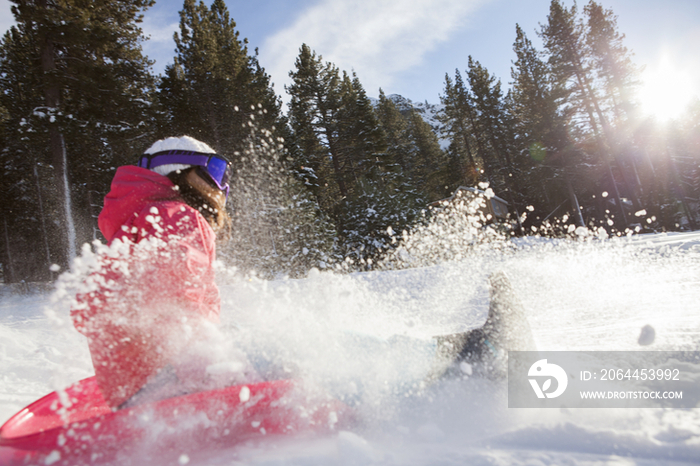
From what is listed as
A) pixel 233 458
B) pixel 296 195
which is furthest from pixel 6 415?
pixel 296 195

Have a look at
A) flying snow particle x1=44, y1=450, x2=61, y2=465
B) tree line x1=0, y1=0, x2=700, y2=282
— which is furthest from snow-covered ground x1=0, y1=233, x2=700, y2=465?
tree line x1=0, y1=0, x2=700, y2=282

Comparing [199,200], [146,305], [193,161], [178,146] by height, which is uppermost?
[178,146]

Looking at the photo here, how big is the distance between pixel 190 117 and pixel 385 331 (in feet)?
47.3

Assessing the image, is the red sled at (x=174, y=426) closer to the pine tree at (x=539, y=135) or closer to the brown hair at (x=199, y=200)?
the brown hair at (x=199, y=200)

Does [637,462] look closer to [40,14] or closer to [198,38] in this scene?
[40,14]

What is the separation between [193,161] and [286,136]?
748 inches

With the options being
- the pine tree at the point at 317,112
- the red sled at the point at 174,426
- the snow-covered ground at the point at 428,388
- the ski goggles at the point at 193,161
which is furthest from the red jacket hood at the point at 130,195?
the pine tree at the point at 317,112

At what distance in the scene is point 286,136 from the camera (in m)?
20.5

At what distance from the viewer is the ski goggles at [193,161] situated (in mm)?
2336

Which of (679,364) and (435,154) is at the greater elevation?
(435,154)

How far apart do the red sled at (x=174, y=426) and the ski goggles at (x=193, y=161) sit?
53.8 inches

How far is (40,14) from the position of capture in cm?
959

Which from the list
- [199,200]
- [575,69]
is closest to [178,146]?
[199,200]

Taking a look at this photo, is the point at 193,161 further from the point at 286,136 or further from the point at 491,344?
the point at 286,136
